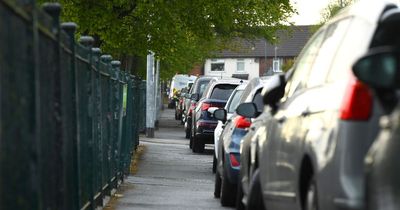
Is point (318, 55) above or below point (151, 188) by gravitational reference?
above

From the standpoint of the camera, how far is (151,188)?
699 inches

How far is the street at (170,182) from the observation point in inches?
586

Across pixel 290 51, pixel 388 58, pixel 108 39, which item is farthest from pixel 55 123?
pixel 290 51

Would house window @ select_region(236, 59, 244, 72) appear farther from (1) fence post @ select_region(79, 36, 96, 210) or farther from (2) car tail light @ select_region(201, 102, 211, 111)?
(1) fence post @ select_region(79, 36, 96, 210)

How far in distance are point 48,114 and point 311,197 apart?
6.72 feet

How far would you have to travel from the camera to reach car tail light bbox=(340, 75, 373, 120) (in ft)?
20.6

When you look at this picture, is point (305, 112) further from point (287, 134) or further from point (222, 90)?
point (222, 90)

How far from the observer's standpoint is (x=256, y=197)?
Result: 10.0 metres

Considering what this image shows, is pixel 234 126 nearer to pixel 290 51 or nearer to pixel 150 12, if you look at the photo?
pixel 150 12

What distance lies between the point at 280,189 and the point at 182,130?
4008 centimetres

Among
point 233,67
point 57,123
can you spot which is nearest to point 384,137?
point 57,123

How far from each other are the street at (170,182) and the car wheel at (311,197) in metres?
6.66

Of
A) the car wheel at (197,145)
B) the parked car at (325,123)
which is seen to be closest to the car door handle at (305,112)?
the parked car at (325,123)

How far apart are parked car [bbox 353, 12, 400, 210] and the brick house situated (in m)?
117
